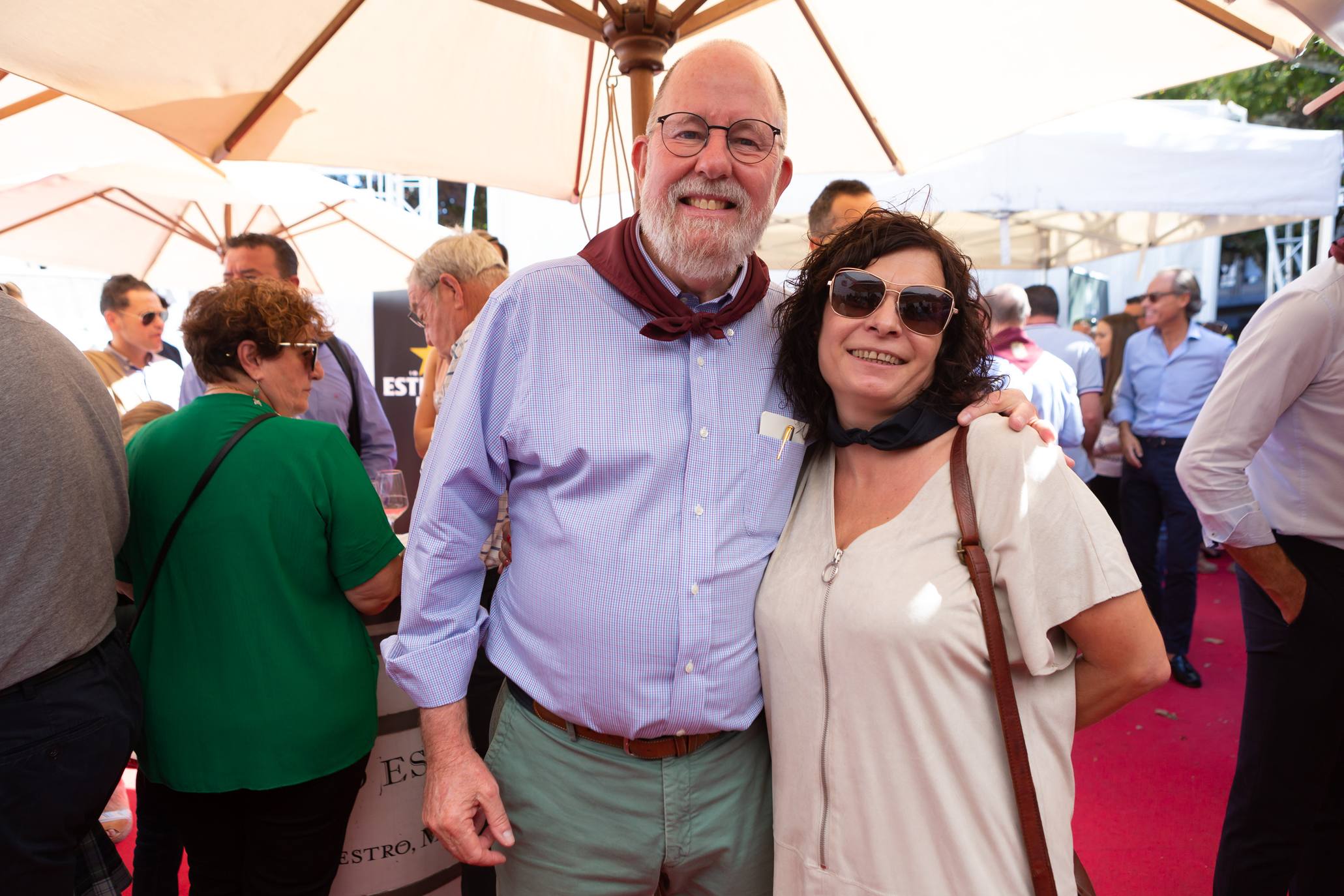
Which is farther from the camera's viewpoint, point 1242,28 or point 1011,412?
point 1242,28

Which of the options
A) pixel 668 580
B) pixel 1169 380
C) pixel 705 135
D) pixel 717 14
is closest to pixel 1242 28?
pixel 717 14

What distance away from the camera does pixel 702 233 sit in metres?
1.75

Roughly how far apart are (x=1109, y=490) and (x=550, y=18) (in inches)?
207

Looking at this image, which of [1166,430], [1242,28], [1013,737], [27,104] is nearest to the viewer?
[1013,737]

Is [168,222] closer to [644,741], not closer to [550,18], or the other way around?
[550,18]

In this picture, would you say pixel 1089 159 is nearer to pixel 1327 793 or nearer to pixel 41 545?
pixel 1327 793

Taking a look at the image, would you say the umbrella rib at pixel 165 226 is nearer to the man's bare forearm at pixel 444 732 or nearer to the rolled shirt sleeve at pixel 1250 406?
the man's bare forearm at pixel 444 732

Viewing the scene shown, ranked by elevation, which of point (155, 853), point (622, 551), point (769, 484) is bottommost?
point (155, 853)

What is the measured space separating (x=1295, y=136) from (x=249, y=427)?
20.4 ft

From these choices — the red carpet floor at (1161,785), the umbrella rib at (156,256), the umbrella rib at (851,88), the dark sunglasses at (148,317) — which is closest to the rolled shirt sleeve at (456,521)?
the umbrella rib at (851,88)

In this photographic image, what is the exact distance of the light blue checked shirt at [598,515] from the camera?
158 cm

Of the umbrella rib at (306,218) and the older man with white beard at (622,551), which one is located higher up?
the umbrella rib at (306,218)

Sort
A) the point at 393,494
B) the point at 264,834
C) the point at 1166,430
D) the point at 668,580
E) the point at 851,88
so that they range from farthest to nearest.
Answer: the point at 1166,430
the point at 851,88
the point at 393,494
the point at 264,834
the point at 668,580

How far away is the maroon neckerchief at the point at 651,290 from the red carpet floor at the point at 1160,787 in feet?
8.52
